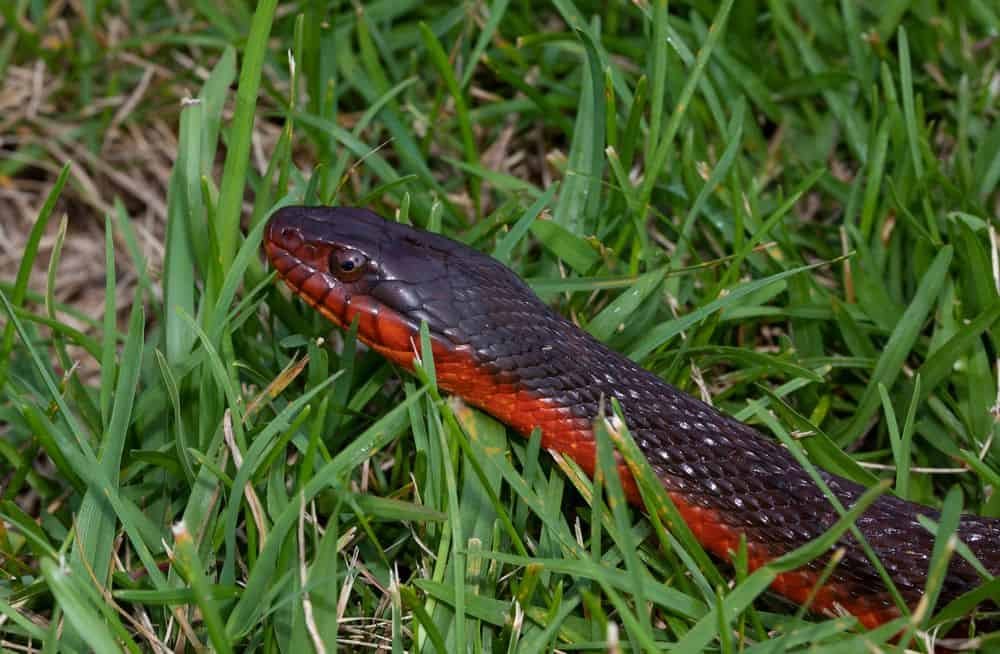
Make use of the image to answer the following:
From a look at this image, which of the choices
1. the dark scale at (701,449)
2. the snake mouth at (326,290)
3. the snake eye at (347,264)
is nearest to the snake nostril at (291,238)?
the snake mouth at (326,290)

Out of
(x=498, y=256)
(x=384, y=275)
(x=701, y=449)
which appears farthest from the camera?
(x=498, y=256)

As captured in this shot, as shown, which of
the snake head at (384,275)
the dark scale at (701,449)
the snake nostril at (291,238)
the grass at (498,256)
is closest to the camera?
the grass at (498,256)

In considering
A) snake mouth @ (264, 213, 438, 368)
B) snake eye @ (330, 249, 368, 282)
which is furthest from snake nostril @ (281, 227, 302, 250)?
snake eye @ (330, 249, 368, 282)

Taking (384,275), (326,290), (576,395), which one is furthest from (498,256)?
(576,395)

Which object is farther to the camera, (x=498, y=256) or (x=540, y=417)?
(x=498, y=256)

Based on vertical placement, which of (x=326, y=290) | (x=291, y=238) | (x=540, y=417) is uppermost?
(x=291, y=238)

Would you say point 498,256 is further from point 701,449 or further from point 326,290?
point 701,449

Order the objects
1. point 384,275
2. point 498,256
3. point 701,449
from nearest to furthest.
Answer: point 701,449 → point 384,275 → point 498,256

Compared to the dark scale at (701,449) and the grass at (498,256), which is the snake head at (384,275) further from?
the grass at (498,256)
